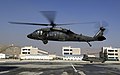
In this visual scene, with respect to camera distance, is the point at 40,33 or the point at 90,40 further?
the point at 90,40

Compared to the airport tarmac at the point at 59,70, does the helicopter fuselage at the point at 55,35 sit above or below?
above

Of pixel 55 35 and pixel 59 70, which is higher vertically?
pixel 55 35

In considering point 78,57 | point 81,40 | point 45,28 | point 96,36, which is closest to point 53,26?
point 45,28

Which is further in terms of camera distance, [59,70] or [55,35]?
[59,70]

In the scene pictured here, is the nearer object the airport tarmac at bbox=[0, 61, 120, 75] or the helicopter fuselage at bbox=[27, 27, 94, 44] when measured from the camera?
the helicopter fuselage at bbox=[27, 27, 94, 44]

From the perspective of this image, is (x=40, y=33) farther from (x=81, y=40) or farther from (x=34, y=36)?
(x=81, y=40)

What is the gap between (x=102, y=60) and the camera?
109 metres

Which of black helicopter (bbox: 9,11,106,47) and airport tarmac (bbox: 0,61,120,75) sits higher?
black helicopter (bbox: 9,11,106,47)

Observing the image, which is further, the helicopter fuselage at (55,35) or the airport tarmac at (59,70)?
the airport tarmac at (59,70)

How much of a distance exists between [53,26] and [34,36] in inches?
125

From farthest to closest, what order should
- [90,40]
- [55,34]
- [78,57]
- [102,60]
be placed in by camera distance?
[78,57], [102,60], [90,40], [55,34]

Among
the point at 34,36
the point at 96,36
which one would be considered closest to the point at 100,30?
the point at 96,36

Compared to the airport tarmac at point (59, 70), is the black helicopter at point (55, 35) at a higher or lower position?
higher

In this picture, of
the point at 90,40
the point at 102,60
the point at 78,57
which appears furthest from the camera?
the point at 78,57
